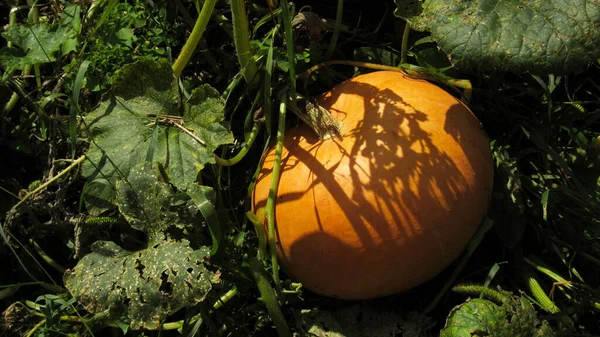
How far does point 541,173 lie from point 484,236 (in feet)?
0.96

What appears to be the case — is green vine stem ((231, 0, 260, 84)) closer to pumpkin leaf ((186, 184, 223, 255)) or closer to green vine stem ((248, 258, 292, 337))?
pumpkin leaf ((186, 184, 223, 255))

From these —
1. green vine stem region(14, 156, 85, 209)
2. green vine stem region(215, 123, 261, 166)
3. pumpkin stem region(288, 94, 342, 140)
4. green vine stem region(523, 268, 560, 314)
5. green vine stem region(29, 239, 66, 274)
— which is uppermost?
pumpkin stem region(288, 94, 342, 140)

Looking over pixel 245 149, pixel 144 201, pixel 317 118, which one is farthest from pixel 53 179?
pixel 317 118

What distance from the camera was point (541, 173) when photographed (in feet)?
7.71

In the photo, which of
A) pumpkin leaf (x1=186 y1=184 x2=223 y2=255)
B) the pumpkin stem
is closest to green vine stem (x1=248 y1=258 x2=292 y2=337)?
pumpkin leaf (x1=186 y1=184 x2=223 y2=255)

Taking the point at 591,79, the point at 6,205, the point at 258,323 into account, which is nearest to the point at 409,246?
the point at 258,323

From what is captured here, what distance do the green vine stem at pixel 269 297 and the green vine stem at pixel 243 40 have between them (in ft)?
1.88

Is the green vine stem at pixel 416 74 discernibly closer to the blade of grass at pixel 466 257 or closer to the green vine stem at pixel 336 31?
the green vine stem at pixel 336 31

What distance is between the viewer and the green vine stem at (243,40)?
1975mm

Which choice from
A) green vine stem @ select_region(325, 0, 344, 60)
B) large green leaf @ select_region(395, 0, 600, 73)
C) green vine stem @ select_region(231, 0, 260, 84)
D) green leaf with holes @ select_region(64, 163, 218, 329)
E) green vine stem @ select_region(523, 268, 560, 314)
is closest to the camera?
large green leaf @ select_region(395, 0, 600, 73)

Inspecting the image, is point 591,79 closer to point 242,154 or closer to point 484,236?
point 484,236

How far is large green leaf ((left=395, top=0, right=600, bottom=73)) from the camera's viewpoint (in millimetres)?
1742

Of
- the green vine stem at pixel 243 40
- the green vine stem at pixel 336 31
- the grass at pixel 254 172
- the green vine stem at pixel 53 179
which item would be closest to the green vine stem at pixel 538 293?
the grass at pixel 254 172

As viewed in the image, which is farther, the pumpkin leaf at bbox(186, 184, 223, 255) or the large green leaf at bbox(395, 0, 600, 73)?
the pumpkin leaf at bbox(186, 184, 223, 255)
